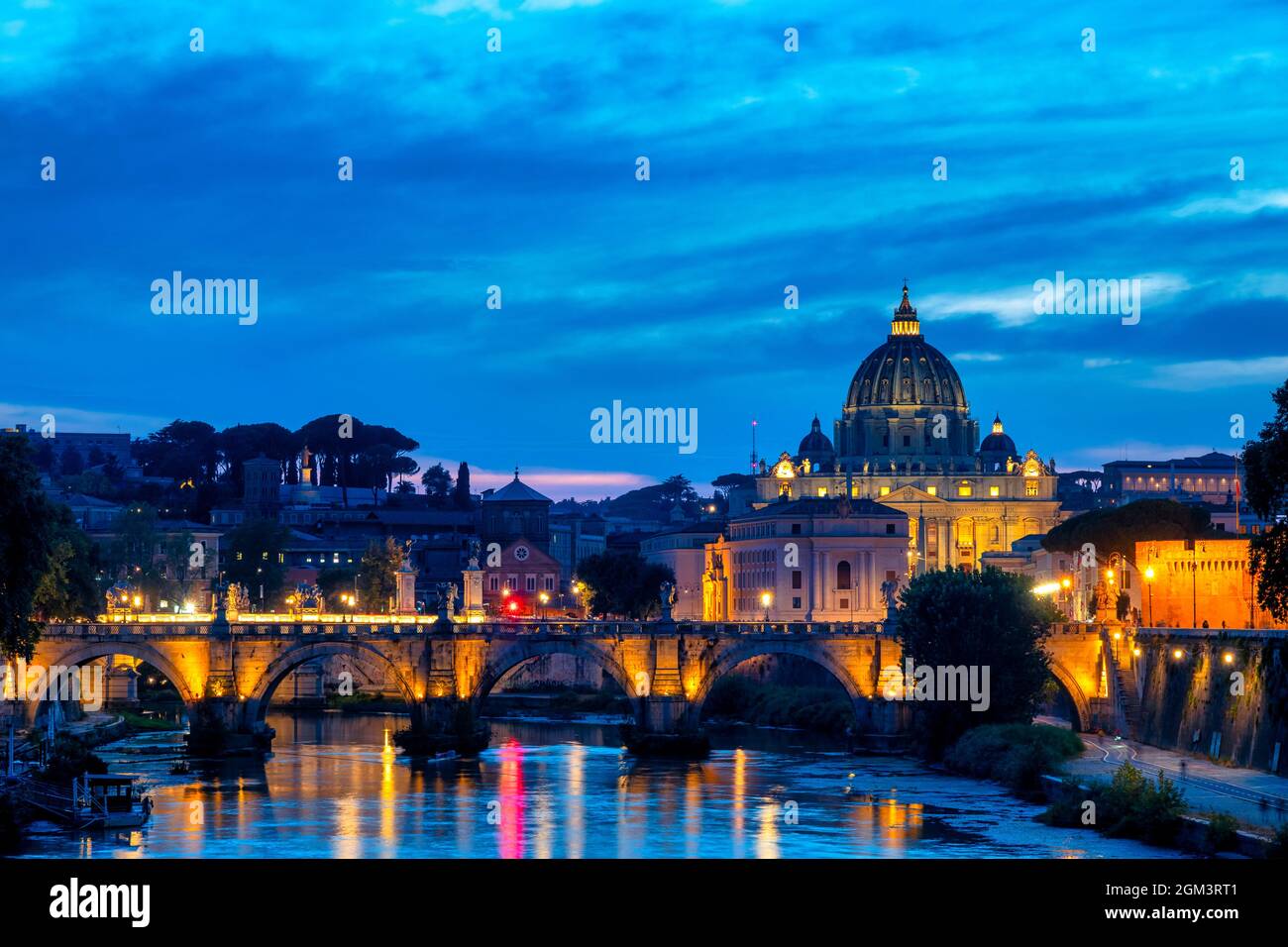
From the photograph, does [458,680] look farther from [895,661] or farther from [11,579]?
[11,579]

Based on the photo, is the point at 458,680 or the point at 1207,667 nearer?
the point at 1207,667

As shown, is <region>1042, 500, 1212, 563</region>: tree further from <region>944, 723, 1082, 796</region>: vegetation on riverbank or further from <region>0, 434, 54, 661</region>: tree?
<region>0, 434, 54, 661</region>: tree

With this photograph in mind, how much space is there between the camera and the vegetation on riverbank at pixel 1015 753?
7244 cm

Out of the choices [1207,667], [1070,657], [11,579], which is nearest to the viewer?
[11,579]

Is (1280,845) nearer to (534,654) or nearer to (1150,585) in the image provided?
(534,654)

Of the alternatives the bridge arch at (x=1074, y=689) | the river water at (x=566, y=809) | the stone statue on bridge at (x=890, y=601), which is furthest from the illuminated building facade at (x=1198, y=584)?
the river water at (x=566, y=809)

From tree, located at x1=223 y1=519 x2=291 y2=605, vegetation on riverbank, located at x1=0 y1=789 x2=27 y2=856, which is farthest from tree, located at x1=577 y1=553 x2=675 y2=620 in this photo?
vegetation on riverbank, located at x1=0 y1=789 x2=27 y2=856

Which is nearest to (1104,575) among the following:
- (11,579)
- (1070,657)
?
(1070,657)

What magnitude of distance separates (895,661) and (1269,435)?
3406 cm

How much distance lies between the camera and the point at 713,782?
78.6m

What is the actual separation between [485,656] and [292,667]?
6.99m

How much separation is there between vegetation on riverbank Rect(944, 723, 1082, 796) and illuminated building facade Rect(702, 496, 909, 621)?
91579 mm

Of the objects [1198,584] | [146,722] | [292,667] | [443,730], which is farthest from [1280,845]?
[146,722]
